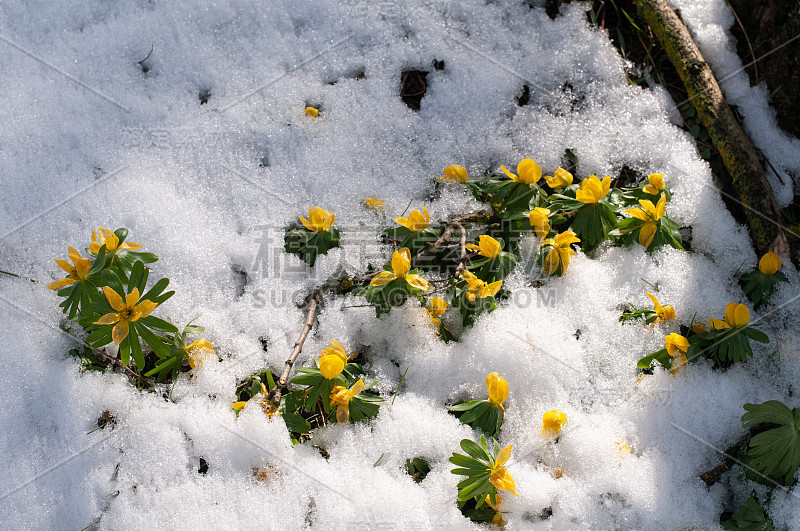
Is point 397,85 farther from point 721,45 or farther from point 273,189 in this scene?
point 721,45

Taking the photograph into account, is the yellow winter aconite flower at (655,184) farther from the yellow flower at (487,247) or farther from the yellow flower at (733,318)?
the yellow flower at (487,247)

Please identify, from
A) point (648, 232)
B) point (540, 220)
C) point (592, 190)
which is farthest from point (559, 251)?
point (648, 232)

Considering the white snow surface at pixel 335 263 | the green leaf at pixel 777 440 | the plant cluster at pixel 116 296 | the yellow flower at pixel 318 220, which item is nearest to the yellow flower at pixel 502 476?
the white snow surface at pixel 335 263

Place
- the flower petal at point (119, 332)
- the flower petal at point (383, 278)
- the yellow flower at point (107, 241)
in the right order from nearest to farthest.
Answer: the flower petal at point (119, 332) → the yellow flower at point (107, 241) → the flower petal at point (383, 278)

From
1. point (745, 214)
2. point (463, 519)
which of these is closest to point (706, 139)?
point (745, 214)

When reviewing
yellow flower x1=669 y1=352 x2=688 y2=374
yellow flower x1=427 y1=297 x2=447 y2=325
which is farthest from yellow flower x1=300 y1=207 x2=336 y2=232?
yellow flower x1=669 y1=352 x2=688 y2=374

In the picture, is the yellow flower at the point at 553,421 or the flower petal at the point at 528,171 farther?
the flower petal at the point at 528,171

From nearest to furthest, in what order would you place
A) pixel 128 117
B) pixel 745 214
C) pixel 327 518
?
pixel 327 518, pixel 745 214, pixel 128 117
